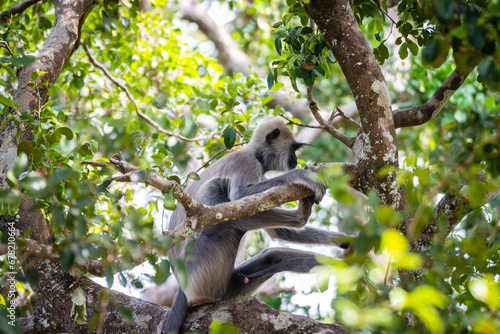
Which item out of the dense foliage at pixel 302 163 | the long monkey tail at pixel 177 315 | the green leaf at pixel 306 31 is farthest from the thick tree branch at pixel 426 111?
the long monkey tail at pixel 177 315

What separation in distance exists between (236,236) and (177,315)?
2.96 feet

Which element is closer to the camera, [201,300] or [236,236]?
[201,300]

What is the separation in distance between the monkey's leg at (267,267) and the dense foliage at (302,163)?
360 millimetres

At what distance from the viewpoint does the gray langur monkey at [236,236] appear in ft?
10.4

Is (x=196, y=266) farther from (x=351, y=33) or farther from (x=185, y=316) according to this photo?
(x=351, y=33)

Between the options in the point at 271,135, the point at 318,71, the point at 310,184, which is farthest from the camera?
the point at 271,135

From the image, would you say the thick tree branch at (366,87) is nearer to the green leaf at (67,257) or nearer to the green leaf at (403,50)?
the green leaf at (403,50)

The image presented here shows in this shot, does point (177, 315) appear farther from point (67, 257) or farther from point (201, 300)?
point (67, 257)

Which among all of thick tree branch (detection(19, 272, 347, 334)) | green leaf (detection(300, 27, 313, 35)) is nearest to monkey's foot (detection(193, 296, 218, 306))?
thick tree branch (detection(19, 272, 347, 334))

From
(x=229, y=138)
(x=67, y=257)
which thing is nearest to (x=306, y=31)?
(x=229, y=138)

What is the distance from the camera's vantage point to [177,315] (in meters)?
2.82

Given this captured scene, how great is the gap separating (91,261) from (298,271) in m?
1.89

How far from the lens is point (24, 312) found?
334cm

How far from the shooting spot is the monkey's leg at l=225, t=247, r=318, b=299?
3484mm
